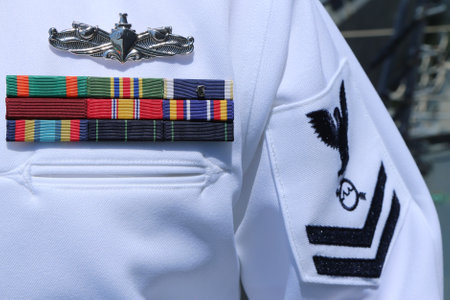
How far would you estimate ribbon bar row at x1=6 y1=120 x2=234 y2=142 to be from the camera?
0.56m

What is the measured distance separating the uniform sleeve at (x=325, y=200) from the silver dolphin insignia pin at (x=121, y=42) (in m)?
0.14

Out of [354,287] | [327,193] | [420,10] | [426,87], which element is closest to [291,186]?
[327,193]

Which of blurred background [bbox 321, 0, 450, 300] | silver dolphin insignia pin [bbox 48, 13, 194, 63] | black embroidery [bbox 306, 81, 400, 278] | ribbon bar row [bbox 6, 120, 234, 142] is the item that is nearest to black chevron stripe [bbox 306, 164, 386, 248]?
black embroidery [bbox 306, 81, 400, 278]

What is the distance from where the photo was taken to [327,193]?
2.10ft

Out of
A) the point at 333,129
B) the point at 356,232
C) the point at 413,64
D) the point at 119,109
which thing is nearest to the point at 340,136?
the point at 333,129

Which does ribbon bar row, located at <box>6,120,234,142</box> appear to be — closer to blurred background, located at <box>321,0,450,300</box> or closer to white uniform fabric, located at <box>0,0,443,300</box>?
white uniform fabric, located at <box>0,0,443,300</box>

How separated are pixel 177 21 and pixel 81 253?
0.88 feet

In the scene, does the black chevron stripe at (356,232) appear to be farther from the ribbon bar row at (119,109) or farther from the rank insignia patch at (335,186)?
the ribbon bar row at (119,109)

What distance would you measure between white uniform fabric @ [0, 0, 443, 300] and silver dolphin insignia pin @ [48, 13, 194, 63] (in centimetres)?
1

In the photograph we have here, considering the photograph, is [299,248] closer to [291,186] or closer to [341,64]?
[291,186]

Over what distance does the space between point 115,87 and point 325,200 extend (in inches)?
10.8

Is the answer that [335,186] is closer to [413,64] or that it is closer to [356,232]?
[356,232]

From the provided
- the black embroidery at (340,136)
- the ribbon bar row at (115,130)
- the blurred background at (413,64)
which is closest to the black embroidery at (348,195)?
the black embroidery at (340,136)

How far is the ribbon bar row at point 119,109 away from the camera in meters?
0.57
